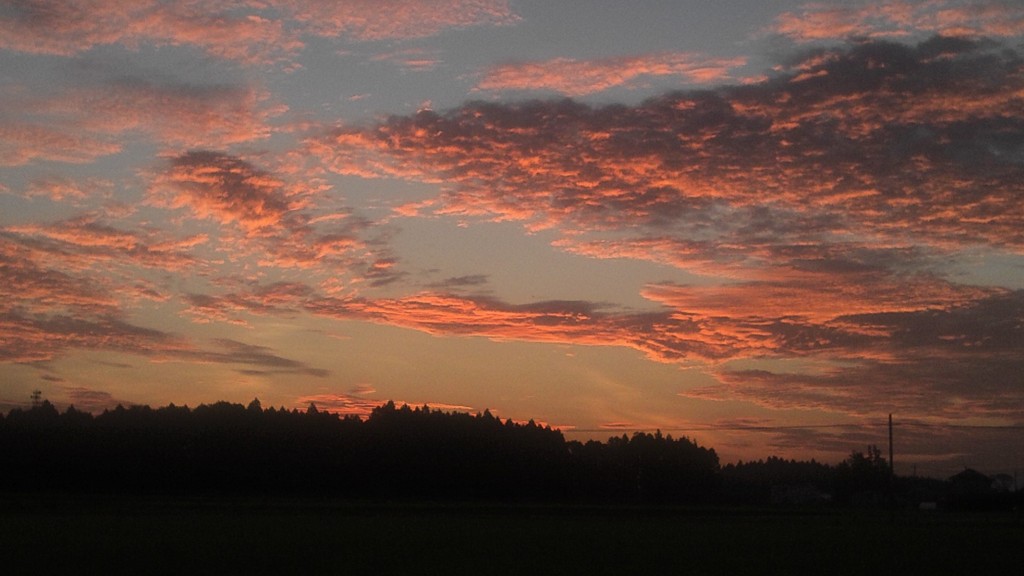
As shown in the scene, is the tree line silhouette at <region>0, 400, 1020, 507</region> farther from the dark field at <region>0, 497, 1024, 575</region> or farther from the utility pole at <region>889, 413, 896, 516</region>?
the dark field at <region>0, 497, 1024, 575</region>

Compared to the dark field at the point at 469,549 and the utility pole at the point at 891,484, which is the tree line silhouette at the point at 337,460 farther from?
the dark field at the point at 469,549

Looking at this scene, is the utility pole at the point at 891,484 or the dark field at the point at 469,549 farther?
the utility pole at the point at 891,484

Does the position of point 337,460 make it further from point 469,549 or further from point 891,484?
point 469,549

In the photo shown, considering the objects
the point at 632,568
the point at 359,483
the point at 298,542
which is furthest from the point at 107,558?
the point at 359,483

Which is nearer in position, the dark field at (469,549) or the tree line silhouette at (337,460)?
the dark field at (469,549)

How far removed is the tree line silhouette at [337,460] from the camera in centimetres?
8944

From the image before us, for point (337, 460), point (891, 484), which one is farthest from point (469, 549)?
point (337, 460)

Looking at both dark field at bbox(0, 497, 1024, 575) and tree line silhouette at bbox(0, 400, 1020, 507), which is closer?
dark field at bbox(0, 497, 1024, 575)

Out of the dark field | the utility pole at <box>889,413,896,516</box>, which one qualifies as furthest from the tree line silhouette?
the dark field

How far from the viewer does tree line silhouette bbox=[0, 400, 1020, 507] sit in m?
89.4

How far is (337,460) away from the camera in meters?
105

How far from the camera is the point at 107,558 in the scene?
2688 cm

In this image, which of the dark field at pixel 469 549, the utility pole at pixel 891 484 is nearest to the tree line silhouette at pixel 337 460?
the utility pole at pixel 891 484

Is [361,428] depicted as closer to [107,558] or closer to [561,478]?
[561,478]
